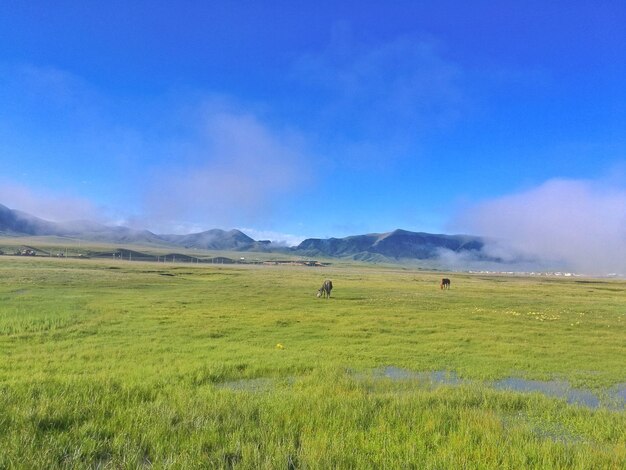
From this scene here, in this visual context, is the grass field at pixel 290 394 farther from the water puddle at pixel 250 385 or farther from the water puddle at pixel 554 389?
the water puddle at pixel 554 389

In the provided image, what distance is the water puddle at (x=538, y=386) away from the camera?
35.8ft

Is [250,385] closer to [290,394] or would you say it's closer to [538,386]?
[290,394]

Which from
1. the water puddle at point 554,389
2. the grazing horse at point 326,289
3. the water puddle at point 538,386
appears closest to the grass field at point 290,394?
the water puddle at point 538,386

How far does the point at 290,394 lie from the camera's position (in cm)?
962

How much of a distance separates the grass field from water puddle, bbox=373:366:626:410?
0.90ft

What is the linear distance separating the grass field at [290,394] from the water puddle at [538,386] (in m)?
0.28

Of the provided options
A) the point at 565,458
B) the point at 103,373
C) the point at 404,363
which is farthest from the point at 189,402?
the point at 404,363

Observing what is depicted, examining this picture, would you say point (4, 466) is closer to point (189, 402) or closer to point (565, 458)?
point (189, 402)

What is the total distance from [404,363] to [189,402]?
29.7ft

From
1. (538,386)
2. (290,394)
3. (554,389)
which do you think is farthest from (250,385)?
(554,389)

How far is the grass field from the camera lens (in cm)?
614

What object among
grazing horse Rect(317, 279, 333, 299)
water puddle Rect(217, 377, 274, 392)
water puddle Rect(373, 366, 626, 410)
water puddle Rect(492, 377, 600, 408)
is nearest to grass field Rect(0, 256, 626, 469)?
water puddle Rect(217, 377, 274, 392)

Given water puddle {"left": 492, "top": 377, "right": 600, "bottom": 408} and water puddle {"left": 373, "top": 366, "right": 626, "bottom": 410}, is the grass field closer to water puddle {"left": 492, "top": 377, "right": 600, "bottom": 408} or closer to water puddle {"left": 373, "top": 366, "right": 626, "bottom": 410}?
water puddle {"left": 373, "top": 366, "right": 626, "bottom": 410}

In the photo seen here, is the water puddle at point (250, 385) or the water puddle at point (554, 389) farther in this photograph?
the water puddle at point (554, 389)
